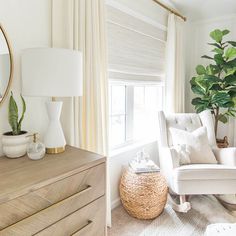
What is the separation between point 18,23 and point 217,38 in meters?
2.36

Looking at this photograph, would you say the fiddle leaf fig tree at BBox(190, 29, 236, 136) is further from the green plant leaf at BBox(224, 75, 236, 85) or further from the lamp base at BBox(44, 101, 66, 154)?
the lamp base at BBox(44, 101, 66, 154)

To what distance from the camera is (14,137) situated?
122 cm

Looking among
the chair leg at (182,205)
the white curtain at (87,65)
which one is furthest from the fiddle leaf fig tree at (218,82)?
the white curtain at (87,65)

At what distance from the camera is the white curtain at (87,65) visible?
151 cm

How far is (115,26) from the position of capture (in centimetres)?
204

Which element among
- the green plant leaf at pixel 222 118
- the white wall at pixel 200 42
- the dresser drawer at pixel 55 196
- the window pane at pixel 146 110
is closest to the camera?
the dresser drawer at pixel 55 196

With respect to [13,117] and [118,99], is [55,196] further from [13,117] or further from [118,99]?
[118,99]

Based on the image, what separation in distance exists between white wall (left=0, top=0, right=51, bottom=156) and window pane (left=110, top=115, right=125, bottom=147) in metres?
0.97

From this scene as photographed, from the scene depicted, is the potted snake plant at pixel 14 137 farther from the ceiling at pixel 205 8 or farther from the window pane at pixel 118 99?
the ceiling at pixel 205 8

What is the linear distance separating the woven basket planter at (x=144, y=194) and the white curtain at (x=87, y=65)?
0.39 meters

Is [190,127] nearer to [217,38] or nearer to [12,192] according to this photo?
[217,38]

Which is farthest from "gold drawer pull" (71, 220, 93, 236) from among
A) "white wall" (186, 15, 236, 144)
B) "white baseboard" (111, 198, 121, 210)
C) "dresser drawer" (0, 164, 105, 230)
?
"white wall" (186, 15, 236, 144)

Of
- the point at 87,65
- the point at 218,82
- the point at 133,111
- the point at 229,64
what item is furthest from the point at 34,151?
the point at 229,64

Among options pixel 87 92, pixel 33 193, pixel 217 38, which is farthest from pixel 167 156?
pixel 217 38
